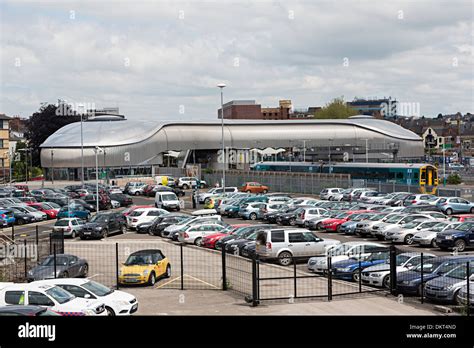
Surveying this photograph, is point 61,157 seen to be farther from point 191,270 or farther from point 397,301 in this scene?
point 397,301

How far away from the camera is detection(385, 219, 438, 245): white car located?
1276 inches

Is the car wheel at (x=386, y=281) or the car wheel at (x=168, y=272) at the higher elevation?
the car wheel at (x=386, y=281)

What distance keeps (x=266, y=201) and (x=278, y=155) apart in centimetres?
8433

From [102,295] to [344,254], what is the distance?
10016mm

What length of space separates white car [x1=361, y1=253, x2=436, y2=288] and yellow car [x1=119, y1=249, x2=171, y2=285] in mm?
6788

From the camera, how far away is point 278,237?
86.6 ft

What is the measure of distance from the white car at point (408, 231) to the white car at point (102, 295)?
1837 cm

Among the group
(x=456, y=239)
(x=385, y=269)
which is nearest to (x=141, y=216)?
(x=456, y=239)

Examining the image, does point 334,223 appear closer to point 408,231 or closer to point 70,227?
point 408,231

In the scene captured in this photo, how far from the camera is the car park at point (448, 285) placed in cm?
1744

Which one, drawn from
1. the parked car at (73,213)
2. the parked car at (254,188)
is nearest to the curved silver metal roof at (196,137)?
the parked car at (254,188)

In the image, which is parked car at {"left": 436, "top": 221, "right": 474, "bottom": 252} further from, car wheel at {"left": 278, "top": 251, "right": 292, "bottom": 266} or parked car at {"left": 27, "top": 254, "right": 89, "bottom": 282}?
parked car at {"left": 27, "top": 254, "right": 89, "bottom": 282}

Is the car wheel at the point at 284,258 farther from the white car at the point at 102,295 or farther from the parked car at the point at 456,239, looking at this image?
the white car at the point at 102,295
